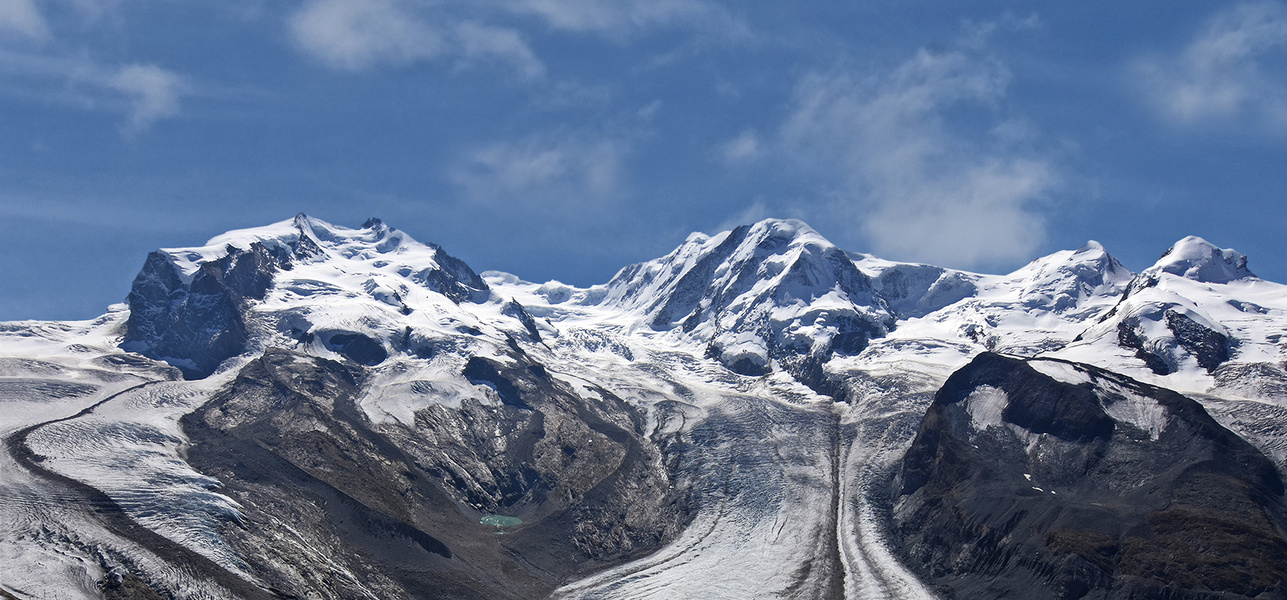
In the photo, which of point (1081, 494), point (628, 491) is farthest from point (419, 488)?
Result: point (1081, 494)

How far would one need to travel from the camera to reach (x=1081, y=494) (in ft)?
456

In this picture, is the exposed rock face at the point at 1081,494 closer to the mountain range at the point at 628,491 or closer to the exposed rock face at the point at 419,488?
the mountain range at the point at 628,491

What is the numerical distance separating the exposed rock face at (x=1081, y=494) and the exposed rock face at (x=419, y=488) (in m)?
42.7

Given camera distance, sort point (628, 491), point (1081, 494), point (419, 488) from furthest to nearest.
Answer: point (628, 491), point (419, 488), point (1081, 494)

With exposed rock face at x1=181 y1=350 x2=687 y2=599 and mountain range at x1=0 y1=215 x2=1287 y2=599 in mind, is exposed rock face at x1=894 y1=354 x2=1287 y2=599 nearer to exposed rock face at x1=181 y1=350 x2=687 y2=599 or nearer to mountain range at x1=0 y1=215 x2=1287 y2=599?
mountain range at x1=0 y1=215 x2=1287 y2=599

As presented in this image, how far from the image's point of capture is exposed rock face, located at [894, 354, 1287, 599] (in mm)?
113562

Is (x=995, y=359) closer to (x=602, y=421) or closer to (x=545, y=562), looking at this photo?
(x=602, y=421)

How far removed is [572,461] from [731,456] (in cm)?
3017

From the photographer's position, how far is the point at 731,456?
589 ft

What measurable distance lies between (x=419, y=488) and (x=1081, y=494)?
324 ft

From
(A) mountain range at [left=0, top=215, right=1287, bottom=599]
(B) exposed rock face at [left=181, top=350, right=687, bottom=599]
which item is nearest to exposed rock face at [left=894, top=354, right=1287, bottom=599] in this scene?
(A) mountain range at [left=0, top=215, right=1287, bottom=599]

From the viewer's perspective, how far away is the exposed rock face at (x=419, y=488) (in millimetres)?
116875

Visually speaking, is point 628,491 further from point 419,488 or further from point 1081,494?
point 1081,494

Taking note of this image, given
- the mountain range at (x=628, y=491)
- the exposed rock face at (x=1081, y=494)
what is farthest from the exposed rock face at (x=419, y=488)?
the exposed rock face at (x=1081, y=494)
